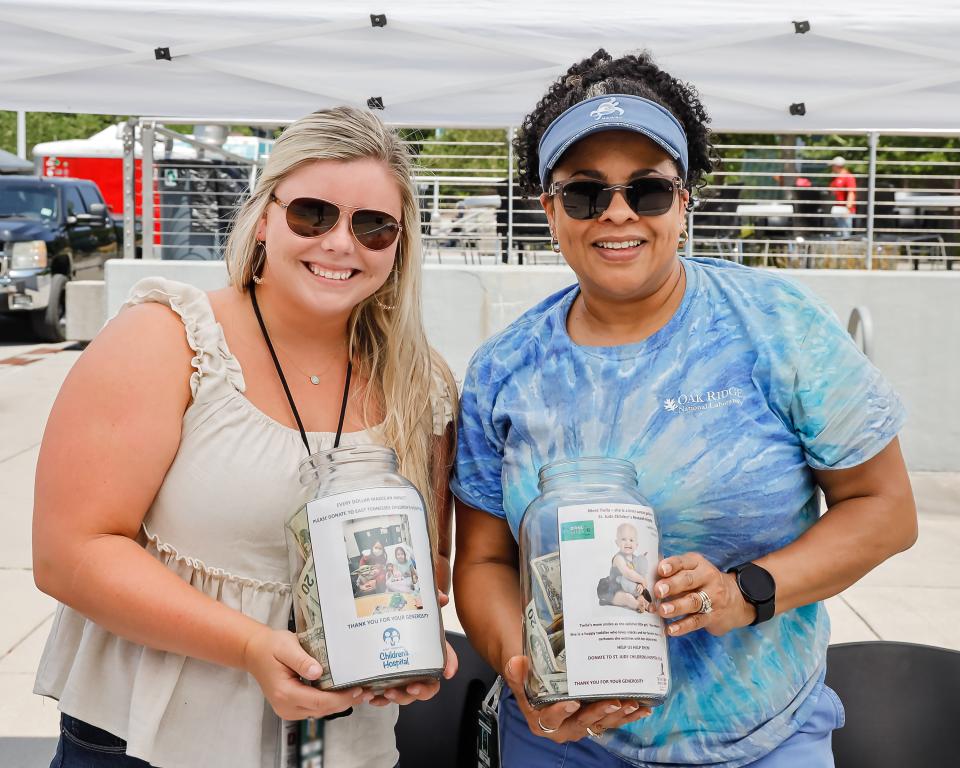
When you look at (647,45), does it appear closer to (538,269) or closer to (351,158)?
(351,158)

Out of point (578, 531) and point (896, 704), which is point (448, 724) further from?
point (578, 531)

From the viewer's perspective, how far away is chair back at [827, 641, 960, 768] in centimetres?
267

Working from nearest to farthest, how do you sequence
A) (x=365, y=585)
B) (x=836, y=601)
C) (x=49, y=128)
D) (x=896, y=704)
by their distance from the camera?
(x=365, y=585)
(x=896, y=704)
(x=836, y=601)
(x=49, y=128)

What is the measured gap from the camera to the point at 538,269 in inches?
340

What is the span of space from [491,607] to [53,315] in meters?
14.0

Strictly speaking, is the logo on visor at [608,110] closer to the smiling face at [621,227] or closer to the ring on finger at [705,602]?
the smiling face at [621,227]

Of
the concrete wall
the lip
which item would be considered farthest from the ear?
the concrete wall

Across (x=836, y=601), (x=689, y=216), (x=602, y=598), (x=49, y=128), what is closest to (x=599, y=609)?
(x=602, y=598)

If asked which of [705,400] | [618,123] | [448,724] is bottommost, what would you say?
[448,724]

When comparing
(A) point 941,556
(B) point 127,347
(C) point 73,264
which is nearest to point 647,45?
(B) point 127,347

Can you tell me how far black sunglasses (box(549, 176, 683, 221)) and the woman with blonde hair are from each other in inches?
15.4

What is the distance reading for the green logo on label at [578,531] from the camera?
162 centimetres

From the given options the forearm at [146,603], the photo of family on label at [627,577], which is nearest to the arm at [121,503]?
the forearm at [146,603]

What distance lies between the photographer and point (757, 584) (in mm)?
1894
